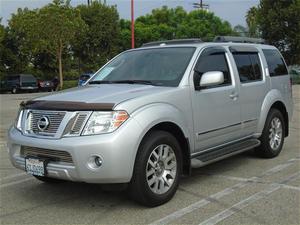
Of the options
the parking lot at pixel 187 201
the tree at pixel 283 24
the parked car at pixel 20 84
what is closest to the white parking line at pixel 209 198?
the parking lot at pixel 187 201

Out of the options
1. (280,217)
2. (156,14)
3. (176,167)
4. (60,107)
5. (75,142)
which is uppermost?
(156,14)

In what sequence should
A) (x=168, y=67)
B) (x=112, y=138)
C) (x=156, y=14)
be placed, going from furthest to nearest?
(x=156, y=14), (x=168, y=67), (x=112, y=138)

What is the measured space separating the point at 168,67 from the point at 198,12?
49.1 m

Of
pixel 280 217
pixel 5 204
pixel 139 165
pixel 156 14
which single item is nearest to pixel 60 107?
pixel 139 165

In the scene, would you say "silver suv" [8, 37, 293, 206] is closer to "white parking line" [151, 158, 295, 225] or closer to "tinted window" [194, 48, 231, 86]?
"tinted window" [194, 48, 231, 86]

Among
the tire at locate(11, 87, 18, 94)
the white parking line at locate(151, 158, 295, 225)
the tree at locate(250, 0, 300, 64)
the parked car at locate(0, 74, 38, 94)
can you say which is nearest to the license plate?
the white parking line at locate(151, 158, 295, 225)

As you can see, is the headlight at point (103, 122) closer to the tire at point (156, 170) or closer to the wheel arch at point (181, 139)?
the tire at point (156, 170)

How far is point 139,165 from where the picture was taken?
16.3 ft

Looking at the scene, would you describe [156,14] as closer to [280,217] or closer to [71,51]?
[71,51]

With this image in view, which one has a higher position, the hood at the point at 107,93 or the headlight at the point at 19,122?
the hood at the point at 107,93

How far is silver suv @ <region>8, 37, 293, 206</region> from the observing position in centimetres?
484

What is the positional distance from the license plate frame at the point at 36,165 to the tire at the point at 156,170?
3.00 feet

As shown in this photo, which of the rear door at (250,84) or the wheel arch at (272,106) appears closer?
the rear door at (250,84)

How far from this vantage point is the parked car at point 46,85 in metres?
39.8
